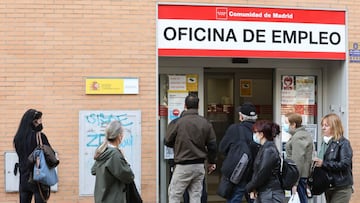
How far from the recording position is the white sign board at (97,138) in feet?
24.4

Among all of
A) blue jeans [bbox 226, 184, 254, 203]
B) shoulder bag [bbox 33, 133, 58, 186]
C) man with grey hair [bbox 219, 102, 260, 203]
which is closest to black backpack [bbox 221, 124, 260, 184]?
man with grey hair [bbox 219, 102, 260, 203]

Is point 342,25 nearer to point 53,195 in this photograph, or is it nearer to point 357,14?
point 357,14

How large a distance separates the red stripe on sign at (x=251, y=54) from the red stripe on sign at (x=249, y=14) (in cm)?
53

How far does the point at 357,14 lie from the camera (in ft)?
27.3

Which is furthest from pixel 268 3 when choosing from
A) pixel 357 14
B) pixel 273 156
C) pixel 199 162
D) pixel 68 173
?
pixel 68 173

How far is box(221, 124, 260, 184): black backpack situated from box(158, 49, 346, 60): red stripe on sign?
1.94 m

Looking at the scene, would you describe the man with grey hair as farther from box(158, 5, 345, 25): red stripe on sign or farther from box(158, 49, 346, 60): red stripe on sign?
box(158, 5, 345, 25): red stripe on sign

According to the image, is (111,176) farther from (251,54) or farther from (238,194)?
(251,54)

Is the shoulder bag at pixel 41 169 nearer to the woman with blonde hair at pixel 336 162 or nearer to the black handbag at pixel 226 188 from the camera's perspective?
the black handbag at pixel 226 188

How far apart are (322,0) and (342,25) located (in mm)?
562

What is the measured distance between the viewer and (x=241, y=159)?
19.7 feet

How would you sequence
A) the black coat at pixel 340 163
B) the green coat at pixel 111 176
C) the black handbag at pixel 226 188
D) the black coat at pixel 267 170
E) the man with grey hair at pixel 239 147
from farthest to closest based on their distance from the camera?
the black handbag at pixel 226 188, the man with grey hair at pixel 239 147, the black coat at pixel 340 163, the black coat at pixel 267 170, the green coat at pixel 111 176

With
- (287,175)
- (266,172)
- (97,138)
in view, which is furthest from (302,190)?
(97,138)

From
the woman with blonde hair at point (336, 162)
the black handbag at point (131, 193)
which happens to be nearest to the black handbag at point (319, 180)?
the woman with blonde hair at point (336, 162)
